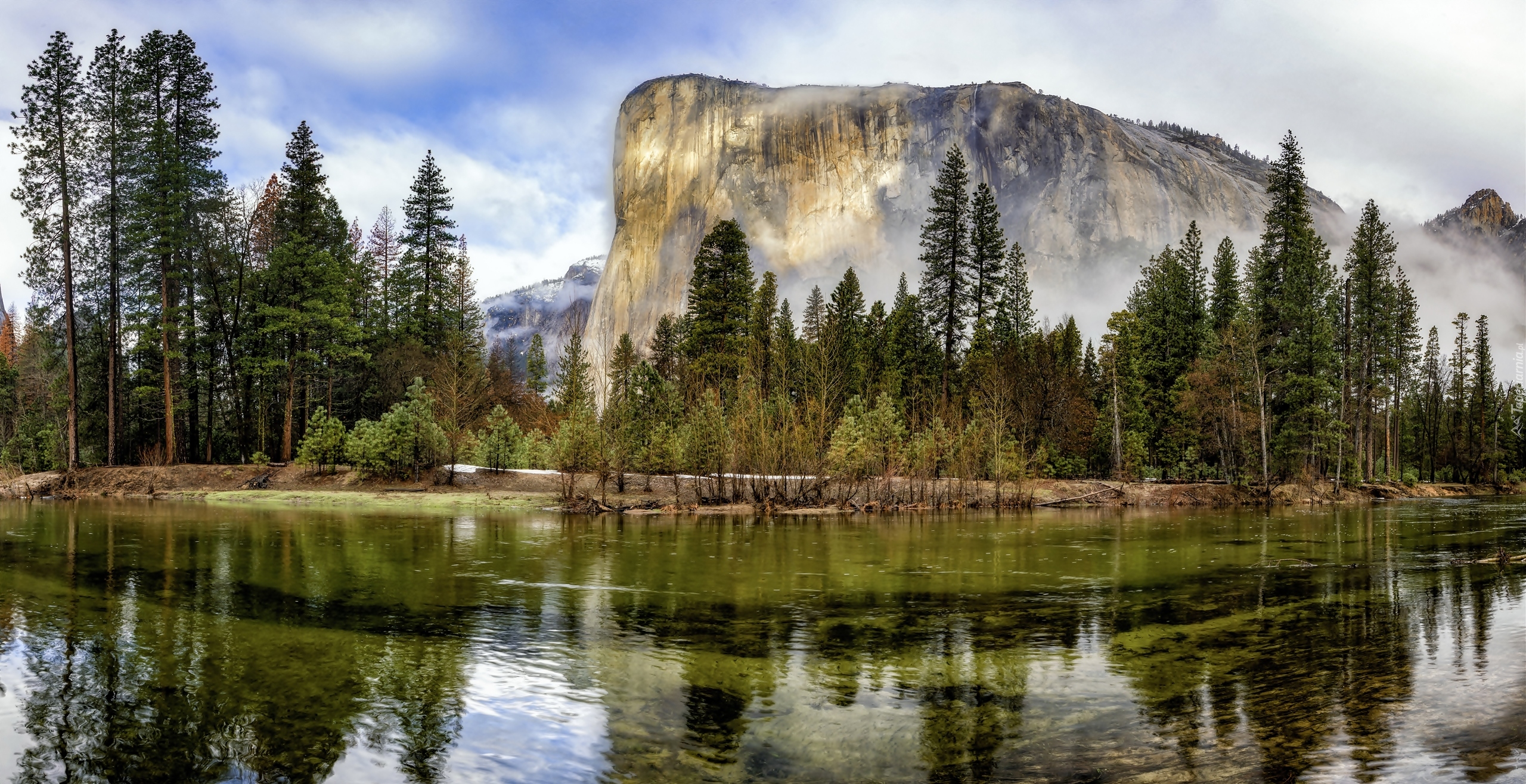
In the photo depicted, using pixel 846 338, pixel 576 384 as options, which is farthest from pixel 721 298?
pixel 576 384

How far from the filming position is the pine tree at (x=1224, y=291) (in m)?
50.2

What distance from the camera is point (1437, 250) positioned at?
6211 inches

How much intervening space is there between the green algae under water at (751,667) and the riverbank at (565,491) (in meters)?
12.4

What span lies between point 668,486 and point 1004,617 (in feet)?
69.7

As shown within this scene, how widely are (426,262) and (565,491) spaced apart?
28490mm

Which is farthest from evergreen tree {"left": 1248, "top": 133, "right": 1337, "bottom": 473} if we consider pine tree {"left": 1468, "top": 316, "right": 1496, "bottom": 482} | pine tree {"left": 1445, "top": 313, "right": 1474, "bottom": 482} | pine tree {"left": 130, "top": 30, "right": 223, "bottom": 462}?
pine tree {"left": 130, "top": 30, "right": 223, "bottom": 462}

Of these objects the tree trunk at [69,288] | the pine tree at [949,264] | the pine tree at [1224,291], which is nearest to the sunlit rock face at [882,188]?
the pine tree at [949,264]

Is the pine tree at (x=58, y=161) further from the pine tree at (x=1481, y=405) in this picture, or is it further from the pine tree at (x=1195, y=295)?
the pine tree at (x=1481, y=405)

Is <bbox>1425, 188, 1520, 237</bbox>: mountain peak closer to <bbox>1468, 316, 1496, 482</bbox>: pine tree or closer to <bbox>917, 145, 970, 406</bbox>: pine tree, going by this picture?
<bbox>1468, 316, 1496, 482</bbox>: pine tree

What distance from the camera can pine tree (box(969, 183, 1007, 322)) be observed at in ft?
169

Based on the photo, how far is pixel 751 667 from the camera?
8.16m

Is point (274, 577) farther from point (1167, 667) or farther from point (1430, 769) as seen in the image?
point (1430, 769)

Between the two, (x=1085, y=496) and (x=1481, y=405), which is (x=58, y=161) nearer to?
(x=1085, y=496)

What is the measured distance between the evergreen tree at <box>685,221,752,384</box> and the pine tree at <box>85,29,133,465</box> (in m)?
26.2
